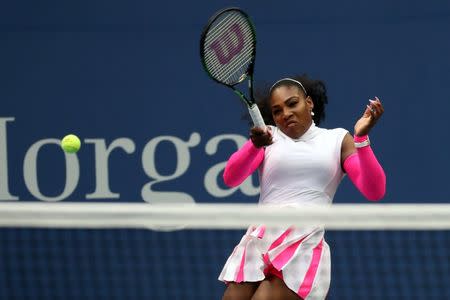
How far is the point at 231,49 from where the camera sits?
4.93 m

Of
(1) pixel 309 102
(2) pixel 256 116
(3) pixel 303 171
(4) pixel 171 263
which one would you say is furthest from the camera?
(4) pixel 171 263

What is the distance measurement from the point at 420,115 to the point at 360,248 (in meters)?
1.10

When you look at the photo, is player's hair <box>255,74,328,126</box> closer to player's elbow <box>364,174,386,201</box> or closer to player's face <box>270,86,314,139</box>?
player's face <box>270,86,314,139</box>

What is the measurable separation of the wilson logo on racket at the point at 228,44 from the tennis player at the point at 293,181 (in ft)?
0.78

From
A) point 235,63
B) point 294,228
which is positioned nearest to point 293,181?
point 294,228

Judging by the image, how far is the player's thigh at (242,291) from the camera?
182 inches

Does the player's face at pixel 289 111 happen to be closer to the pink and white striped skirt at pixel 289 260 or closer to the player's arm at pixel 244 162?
the player's arm at pixel 244 162

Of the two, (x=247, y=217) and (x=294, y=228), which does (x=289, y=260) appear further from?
(x=247, y=217)

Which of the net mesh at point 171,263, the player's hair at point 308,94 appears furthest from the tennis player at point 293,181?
the net mesh at point 171,263

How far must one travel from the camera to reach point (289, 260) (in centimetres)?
457

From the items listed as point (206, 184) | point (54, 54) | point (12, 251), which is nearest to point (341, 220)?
point (12, 251)

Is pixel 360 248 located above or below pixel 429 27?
below

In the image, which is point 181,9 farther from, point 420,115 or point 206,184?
point 420,115

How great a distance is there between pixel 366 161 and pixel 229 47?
0.74 m
